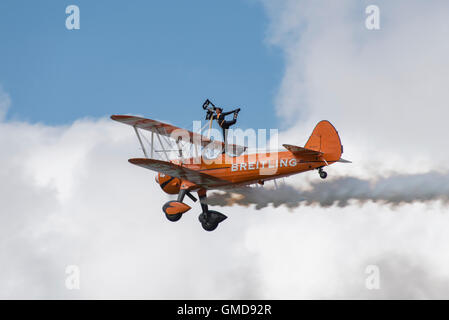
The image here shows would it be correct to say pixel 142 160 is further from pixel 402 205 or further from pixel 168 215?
pixel 402 205

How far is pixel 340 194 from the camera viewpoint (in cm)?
2255

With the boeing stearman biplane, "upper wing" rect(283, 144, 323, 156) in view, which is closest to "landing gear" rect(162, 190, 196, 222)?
the boeing stearman biplane

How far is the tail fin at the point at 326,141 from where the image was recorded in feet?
66.0

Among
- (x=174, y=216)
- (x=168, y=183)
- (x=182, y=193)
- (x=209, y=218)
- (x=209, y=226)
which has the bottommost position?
(x=209, y=226)

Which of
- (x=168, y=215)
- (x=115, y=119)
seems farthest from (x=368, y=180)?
(x=115, y=119)

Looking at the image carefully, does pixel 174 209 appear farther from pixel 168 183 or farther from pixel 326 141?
pixel 326 141

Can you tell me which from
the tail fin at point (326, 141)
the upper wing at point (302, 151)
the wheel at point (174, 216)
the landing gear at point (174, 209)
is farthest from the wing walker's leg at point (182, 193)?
the tail fin at point (326, 141)

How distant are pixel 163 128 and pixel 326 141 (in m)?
6.22

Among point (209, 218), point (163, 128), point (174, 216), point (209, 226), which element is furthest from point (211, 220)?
point (163, 128)

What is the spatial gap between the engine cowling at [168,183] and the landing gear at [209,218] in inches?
35.3

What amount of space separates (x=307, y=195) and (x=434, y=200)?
4.56 meters

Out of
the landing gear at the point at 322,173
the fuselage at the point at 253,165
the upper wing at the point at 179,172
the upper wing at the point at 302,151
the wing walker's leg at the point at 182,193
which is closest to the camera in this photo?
the landing gear at the point at 322,173

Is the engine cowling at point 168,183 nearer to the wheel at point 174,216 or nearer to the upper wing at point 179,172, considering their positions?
the upper wing at point 179,172
